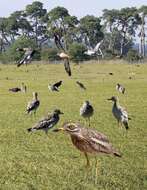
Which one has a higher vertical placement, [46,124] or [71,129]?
[71,129]

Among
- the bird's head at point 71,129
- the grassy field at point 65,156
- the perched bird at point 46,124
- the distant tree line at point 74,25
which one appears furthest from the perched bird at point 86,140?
the distant tree line at point 74,25

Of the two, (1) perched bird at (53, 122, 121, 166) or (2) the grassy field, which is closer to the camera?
(1) perched bird at (53, 122, 121, 166)

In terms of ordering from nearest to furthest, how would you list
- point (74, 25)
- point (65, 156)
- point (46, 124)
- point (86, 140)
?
1. point (86, 140)
2. point (65, 156)
3. point (46, 124)
4. point (74, 25)

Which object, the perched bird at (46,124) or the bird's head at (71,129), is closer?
the bird's head at (71,129)

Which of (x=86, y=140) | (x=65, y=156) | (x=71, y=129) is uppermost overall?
(x=71, y=129)

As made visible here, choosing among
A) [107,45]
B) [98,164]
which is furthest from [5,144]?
[107,45]

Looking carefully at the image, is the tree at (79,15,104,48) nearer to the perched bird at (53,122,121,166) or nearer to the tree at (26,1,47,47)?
the tree at (26,1,47,47)

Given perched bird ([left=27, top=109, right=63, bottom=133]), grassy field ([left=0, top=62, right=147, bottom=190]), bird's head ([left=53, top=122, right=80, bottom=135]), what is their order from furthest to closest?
perched bird ([left=27, top=109, right=63, bottom=133])
grassy field ([left=0, top=62, right=147, bottom=190])
bird's head ([left=53, top=122, right=80, bottom=135])

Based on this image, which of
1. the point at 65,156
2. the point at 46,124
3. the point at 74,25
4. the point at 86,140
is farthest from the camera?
the point at 74,25

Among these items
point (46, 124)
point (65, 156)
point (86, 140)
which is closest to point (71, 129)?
point (86, 140)

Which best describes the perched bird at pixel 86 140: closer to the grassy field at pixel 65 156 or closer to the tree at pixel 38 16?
the grassy field at pixel 65 156

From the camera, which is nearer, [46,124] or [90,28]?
[46,124]

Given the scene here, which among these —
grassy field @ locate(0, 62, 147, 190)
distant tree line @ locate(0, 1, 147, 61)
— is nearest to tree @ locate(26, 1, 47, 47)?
distant tree line @ locate(0, 1, 147, 61)

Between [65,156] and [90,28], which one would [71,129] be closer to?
[65,156]
